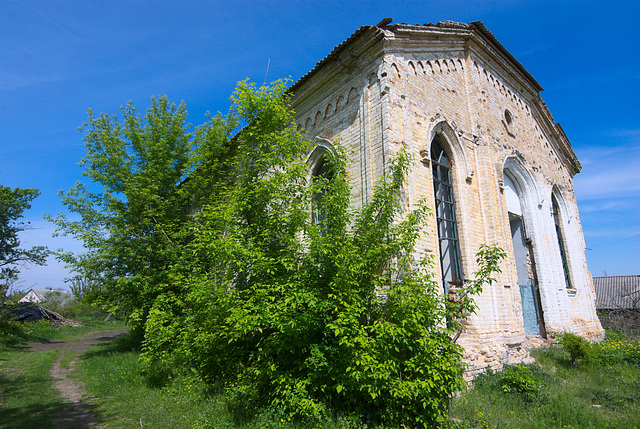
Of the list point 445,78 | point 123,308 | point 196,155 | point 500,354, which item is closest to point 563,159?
point 445,78

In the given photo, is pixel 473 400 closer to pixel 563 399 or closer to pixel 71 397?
pixel 563 399

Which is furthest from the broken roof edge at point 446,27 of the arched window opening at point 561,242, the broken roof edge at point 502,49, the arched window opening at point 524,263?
the arched window opening at point 561,242

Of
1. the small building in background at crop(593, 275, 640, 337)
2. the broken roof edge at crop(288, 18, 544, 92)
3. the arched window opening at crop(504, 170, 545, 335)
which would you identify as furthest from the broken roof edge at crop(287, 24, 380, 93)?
the small building in background at crop(593, 275, 640, 337)

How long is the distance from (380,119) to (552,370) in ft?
25.7

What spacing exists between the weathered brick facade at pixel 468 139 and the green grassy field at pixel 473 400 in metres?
0.88

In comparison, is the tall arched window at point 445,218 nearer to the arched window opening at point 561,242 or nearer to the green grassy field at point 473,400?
the green grassy field at point 473,400

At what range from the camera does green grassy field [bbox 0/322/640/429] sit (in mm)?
5254

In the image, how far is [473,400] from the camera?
600 cm

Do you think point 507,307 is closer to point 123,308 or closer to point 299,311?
point 299,311

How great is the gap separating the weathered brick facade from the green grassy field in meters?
0.88

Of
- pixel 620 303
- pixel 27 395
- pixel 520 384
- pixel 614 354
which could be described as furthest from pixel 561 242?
pixel 27 395

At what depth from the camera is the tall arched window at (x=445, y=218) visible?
26.7 feet

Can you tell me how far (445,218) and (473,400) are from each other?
4.16m

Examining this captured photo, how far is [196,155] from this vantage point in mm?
12945
